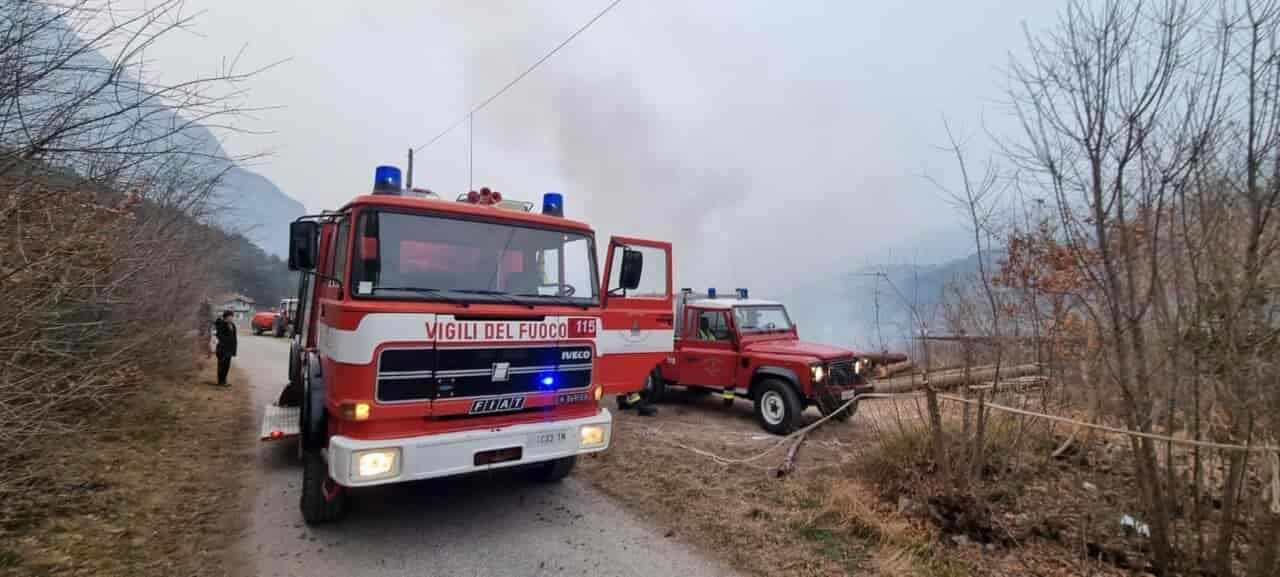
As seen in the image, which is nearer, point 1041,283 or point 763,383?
point 1041,283

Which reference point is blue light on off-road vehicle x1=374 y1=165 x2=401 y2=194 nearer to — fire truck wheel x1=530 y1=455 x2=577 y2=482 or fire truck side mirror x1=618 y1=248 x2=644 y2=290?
fire truck side mirror x1=618 y1=248 x2=644 y2=290

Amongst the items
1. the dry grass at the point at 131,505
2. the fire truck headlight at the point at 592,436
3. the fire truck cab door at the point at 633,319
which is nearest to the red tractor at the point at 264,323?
the dry grass at the point at 131,505

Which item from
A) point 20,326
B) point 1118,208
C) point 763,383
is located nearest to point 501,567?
point 20,326

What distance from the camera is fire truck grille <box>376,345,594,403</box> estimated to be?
10.8ft

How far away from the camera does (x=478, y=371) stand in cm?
358

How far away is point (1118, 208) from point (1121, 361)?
2.99ft

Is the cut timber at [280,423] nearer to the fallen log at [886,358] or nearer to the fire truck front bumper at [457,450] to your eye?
the fire truck front bumper at [457,450]

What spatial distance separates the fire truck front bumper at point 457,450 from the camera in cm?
Answer: 311

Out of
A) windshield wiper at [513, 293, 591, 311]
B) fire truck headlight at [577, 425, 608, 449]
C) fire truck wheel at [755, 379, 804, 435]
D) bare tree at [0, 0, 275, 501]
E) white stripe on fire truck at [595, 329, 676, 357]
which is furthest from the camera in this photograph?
fire truck wheel at [755, 379, 804, 435]

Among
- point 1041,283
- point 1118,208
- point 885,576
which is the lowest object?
point 885,576

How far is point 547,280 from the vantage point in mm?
4203

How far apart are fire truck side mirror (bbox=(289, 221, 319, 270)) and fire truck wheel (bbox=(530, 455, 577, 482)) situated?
256 cm

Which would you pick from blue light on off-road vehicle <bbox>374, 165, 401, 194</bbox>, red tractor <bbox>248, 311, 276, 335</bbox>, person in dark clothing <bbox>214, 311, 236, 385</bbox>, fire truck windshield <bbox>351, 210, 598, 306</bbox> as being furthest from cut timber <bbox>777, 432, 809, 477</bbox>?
red tractor <bbox>248, 311, 276, 335</bbox>

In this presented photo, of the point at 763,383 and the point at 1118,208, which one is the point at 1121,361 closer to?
the point at 1118,208
